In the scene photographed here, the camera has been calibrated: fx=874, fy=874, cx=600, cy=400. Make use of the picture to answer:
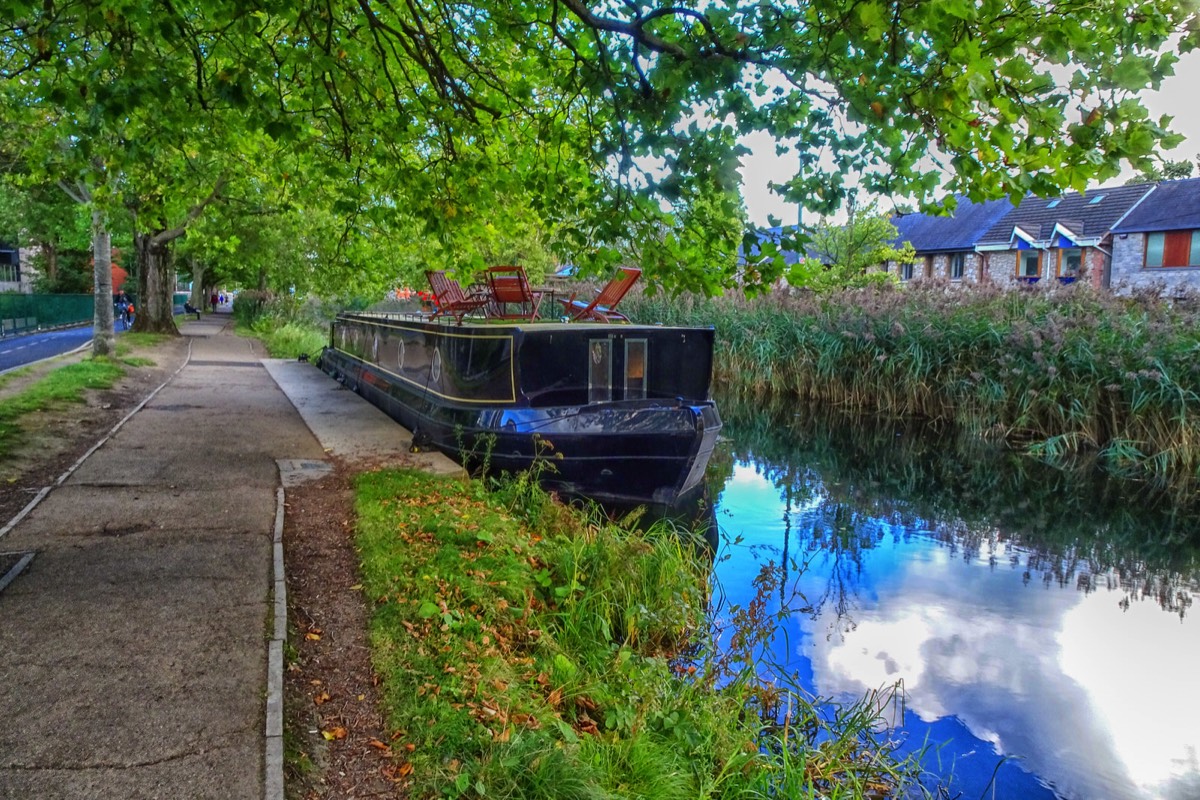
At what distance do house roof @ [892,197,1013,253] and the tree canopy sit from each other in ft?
115

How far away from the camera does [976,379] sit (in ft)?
47.4

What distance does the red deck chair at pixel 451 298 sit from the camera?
39.3ft

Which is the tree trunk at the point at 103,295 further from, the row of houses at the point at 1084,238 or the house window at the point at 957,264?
the house window at the point at 957,264

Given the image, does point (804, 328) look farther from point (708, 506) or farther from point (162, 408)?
point (162, 408)

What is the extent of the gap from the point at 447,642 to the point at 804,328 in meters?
15.2

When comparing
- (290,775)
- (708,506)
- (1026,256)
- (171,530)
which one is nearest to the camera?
(290,775)

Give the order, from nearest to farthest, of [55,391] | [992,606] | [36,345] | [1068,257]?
[992,606] < [55,391] < [36,345] < [1068,257]

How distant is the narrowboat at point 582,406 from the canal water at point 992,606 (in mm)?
1144

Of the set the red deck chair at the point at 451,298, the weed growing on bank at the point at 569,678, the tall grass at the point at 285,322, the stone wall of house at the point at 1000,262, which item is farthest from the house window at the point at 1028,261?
the weed growing on bank at the point at 569,678

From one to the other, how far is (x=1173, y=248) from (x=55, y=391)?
122ft

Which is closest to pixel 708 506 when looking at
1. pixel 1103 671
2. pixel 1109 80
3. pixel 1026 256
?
pixel 1103 671

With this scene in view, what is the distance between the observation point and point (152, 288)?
26.5 m

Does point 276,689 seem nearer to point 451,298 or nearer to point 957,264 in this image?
point 451,298

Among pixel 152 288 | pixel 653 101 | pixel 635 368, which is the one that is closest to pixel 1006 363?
pixel 635 368
